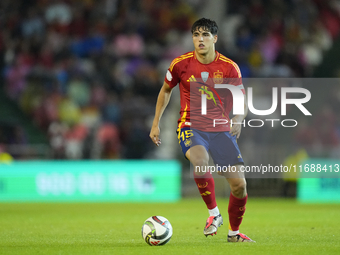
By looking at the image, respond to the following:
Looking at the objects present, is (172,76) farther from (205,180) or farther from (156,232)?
(156,232)

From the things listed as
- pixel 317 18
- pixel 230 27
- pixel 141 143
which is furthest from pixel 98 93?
pixel 317 18

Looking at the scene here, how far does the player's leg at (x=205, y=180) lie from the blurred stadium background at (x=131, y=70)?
24.9 feet

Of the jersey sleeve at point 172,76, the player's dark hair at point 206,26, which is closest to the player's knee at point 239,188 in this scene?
the jersey sleeve at point 172,76

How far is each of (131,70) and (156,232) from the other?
1039 cm

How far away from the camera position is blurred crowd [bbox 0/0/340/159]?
14.7m

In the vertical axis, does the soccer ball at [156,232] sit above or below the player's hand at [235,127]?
below

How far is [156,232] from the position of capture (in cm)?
582

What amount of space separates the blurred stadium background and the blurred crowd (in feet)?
0.10

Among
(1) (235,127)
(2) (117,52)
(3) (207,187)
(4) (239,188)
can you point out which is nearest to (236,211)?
(4) (239,188)

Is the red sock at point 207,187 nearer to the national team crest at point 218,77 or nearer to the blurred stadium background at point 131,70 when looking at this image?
the national team crest at point 218,77

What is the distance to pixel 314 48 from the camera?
54.4 ft

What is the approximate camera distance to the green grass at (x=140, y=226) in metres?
5.53

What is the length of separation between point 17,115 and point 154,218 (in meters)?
10.3

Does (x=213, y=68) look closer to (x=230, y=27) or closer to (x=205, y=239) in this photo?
(x=205, y=239)
